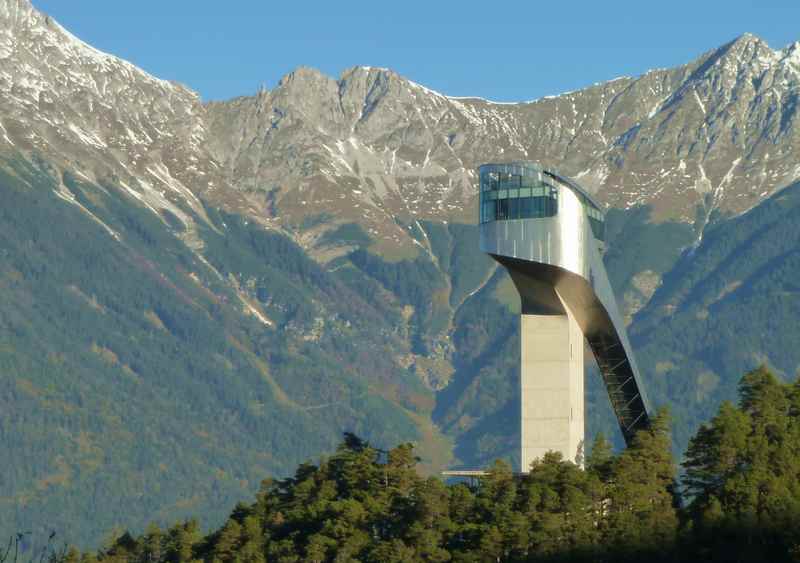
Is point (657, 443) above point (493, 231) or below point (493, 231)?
below

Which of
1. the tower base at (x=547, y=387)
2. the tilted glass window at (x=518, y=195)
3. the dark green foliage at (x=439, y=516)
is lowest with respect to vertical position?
the dark green foliage at (x=439, y=516)

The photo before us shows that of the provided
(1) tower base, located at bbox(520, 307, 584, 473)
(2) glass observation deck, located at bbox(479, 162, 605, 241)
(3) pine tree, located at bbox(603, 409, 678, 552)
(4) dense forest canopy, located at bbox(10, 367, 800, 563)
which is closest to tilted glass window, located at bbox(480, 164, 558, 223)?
(2) glass observation deck, located at bbox(479, 162, 605, 241)

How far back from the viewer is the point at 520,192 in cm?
14038

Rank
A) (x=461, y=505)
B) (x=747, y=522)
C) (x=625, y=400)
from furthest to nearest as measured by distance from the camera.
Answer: (x=625, y=400) < (x=461, y=505) < (x=747, y=522)

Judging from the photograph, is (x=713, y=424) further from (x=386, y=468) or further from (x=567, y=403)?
(x=386, y=468)

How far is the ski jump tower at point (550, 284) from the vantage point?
458 ft

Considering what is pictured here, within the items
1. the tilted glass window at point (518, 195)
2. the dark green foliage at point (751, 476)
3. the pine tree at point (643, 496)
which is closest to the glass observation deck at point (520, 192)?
the tilted glass window at point (518, 195)

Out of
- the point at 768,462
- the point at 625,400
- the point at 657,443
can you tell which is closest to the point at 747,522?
the point at 768,462

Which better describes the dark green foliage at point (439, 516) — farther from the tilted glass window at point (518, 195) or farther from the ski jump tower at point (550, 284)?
the tilted glass window at point (518, 195)

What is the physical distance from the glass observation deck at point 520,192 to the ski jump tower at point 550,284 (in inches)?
2.2

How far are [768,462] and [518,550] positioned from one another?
14.9 metres

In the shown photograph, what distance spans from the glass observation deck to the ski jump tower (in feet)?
0.18

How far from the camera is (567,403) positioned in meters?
143

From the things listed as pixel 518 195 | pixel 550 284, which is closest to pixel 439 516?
pixel 550 284
